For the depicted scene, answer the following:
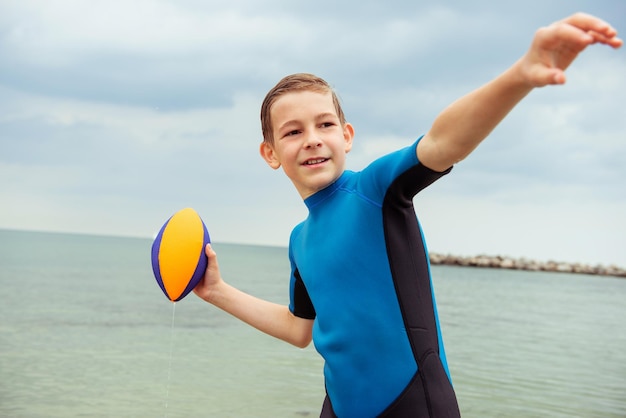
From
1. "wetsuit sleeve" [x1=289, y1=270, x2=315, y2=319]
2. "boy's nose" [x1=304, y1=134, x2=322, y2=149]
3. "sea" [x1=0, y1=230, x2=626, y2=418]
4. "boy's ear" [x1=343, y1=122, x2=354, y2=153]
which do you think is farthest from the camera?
"sea" [x1=0, y1=230, x2=626, y2=418]

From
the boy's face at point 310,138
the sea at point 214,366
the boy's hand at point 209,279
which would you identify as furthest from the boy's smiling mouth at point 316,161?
the sea at point 214,366

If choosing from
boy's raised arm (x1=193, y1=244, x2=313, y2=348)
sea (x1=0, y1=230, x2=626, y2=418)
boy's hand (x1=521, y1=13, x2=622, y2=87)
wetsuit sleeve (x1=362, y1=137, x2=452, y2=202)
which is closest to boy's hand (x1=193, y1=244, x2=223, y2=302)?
boy's raised arm (x1=193, y1=244, x2=313, y2=348)

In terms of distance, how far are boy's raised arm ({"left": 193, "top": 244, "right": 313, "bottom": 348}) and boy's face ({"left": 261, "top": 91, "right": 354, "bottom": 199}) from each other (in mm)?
737

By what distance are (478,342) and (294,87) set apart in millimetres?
13492

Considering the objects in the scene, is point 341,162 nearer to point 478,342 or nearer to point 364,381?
point 364,381

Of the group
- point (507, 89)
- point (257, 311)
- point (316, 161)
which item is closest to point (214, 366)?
point (257, 311)

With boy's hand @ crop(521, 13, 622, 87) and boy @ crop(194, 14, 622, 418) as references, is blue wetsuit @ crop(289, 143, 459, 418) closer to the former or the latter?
boy @ crop(194, 14, 622, 418)

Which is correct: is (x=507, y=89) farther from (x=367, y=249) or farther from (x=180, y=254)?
(x=180, y=254)

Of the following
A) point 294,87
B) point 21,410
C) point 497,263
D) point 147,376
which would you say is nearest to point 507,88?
point 294,87

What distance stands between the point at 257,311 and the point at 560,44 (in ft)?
6.47

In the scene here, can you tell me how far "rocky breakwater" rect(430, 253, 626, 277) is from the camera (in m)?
77.8

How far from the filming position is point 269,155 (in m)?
2.79

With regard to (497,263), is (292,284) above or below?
above

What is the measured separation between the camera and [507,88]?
67.1 inches
